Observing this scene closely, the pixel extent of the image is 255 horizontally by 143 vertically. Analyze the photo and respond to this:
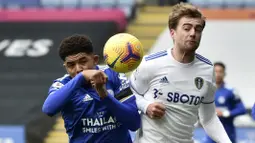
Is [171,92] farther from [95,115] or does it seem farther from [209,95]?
[95,115]

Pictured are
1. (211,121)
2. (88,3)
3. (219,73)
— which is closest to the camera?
(211,121)

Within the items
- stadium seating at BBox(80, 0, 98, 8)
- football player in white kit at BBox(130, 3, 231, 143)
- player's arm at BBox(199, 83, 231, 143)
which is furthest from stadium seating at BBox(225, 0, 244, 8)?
football player in white kit at BBox(130, 3, 231, 143)

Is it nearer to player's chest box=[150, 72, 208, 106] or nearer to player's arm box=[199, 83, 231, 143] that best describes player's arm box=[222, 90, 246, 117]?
player's arm box=[199, 83, 231, 143]

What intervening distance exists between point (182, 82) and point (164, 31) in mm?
8910

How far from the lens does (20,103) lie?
9625mm

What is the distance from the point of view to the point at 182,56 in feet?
13.3

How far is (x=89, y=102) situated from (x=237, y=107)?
4.22 metres

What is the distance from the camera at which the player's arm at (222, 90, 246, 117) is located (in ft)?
25.8

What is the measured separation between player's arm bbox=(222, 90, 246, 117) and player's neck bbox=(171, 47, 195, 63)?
389 cm

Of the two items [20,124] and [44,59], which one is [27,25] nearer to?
[44,59]

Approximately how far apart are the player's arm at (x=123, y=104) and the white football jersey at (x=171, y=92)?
0.05 meters

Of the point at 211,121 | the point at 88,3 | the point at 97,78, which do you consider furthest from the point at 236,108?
the point at 88,3

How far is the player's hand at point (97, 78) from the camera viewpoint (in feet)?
11.8

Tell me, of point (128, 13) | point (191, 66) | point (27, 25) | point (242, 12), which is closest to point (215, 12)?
point (242, 12)
